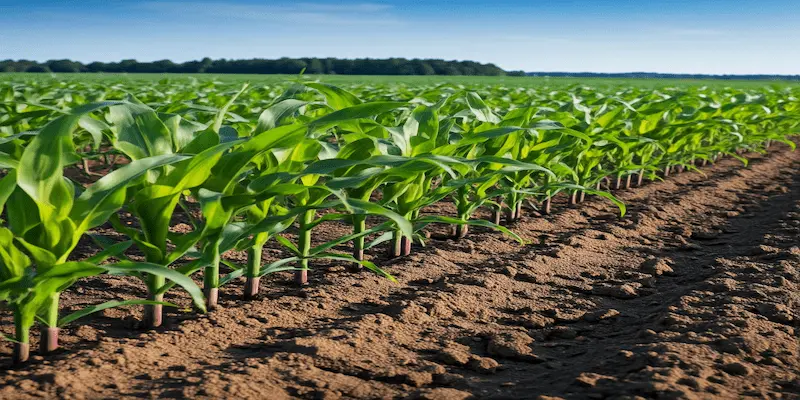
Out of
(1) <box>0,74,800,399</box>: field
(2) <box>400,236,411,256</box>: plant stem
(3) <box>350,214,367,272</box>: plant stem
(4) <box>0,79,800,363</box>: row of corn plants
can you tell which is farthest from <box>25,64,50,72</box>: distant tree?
(3) <box>350,214,367,272</box>: plant stem

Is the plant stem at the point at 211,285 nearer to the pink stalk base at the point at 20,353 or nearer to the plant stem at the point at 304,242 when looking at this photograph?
the plant stem at the point at 304,242

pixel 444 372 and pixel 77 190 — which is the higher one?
pixel 77 190

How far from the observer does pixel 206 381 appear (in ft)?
5.54

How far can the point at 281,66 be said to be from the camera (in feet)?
196

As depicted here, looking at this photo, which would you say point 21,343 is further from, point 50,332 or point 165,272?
point 165,272

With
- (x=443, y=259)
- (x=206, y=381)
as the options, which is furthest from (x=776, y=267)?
(x=206, y=381)

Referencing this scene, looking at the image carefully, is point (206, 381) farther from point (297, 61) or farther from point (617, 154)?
point (297, 61)

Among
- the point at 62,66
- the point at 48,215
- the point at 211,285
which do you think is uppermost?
the point at 62,66

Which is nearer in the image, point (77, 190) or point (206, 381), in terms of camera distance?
point (206, 381)

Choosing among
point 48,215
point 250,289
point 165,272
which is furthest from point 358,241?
point 48,215

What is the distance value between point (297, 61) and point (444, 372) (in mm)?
62320

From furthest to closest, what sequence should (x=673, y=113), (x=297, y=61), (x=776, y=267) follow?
(x=297, y=61), (x=673, y=113), (x=776, y=267)

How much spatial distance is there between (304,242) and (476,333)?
704 millimetres

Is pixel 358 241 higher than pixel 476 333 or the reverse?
higher
